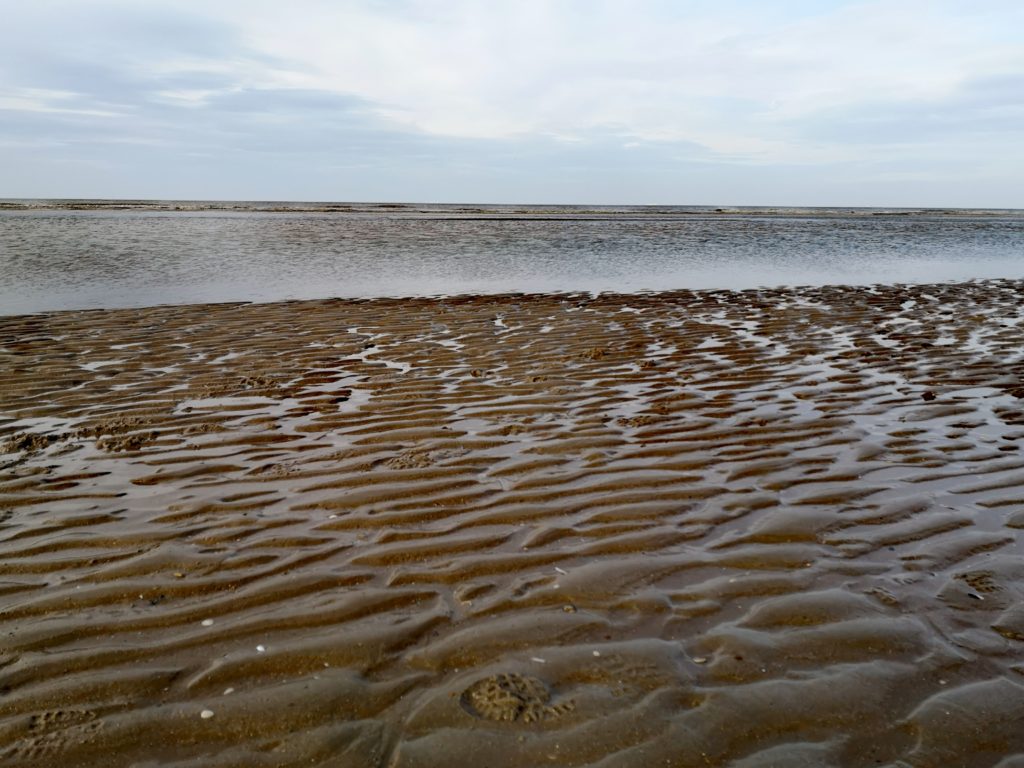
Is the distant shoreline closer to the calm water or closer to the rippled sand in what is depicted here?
the calm water

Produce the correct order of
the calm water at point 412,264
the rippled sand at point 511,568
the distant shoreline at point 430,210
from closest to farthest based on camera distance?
1. the rippled sand at point 511,568
2. the calm water at point 412,264
3. the distant shoreline at point 430,210

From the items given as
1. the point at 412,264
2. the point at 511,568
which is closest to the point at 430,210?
the point at 412,264

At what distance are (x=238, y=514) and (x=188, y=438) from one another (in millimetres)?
1785

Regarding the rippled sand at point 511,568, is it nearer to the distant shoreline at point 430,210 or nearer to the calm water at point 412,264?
the calm water at point 412,264

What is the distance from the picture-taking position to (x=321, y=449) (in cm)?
565

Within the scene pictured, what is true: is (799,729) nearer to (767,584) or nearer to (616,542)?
(767,584)

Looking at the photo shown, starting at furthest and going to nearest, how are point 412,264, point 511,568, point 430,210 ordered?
point 430,210 < point 412,264 < point 511,568

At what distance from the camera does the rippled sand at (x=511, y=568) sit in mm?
2619

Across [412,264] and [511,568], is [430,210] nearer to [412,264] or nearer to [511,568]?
[412,264]

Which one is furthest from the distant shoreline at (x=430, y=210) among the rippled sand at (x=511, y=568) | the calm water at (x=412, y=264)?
the rippled sand at (x=511, y=568)

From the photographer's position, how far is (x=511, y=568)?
12.6 feet

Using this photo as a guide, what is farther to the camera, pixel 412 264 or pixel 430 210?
pixel 430 210

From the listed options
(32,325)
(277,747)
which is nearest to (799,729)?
(277,747)

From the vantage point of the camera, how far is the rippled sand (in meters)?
2.62
